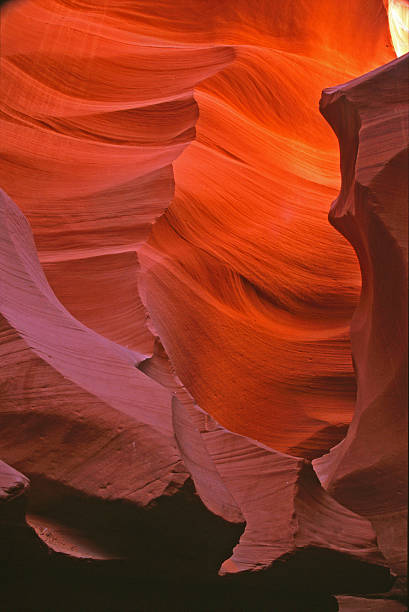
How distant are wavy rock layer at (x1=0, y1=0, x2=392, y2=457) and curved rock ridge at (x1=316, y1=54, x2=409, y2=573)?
1059mm

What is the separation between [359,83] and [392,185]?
0.45 meters

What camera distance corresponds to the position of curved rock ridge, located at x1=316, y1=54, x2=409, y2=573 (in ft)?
8.72

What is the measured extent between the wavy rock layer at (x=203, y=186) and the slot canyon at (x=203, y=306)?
0.5 inches

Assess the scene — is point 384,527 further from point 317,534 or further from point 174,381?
point 174,381

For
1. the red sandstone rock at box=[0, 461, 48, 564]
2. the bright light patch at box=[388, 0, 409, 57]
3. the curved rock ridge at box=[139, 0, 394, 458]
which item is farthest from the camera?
the bright light patch at box=[388, 0, 409, 57]

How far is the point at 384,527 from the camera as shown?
272 cm

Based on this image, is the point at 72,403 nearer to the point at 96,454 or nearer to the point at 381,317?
the point at 96,454

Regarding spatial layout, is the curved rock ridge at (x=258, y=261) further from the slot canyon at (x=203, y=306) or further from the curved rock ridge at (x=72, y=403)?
the curved rock ridge at (x=72, y=403)

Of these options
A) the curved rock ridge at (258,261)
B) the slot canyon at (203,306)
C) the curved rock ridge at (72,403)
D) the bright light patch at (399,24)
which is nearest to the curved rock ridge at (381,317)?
the slot canyon at (203,306)

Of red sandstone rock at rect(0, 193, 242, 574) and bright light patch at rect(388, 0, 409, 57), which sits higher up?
bright light patch at rect(388, 0, 409, 57)

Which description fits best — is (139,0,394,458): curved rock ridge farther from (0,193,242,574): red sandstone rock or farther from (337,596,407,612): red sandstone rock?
(337,596,407,612): red sandstone rock

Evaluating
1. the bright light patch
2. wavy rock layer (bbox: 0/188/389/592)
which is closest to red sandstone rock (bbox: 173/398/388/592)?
wavy rock layer (bbox: 0/188/389/592)

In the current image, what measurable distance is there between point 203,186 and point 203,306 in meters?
0.68

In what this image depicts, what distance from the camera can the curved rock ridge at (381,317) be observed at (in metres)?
2.66
